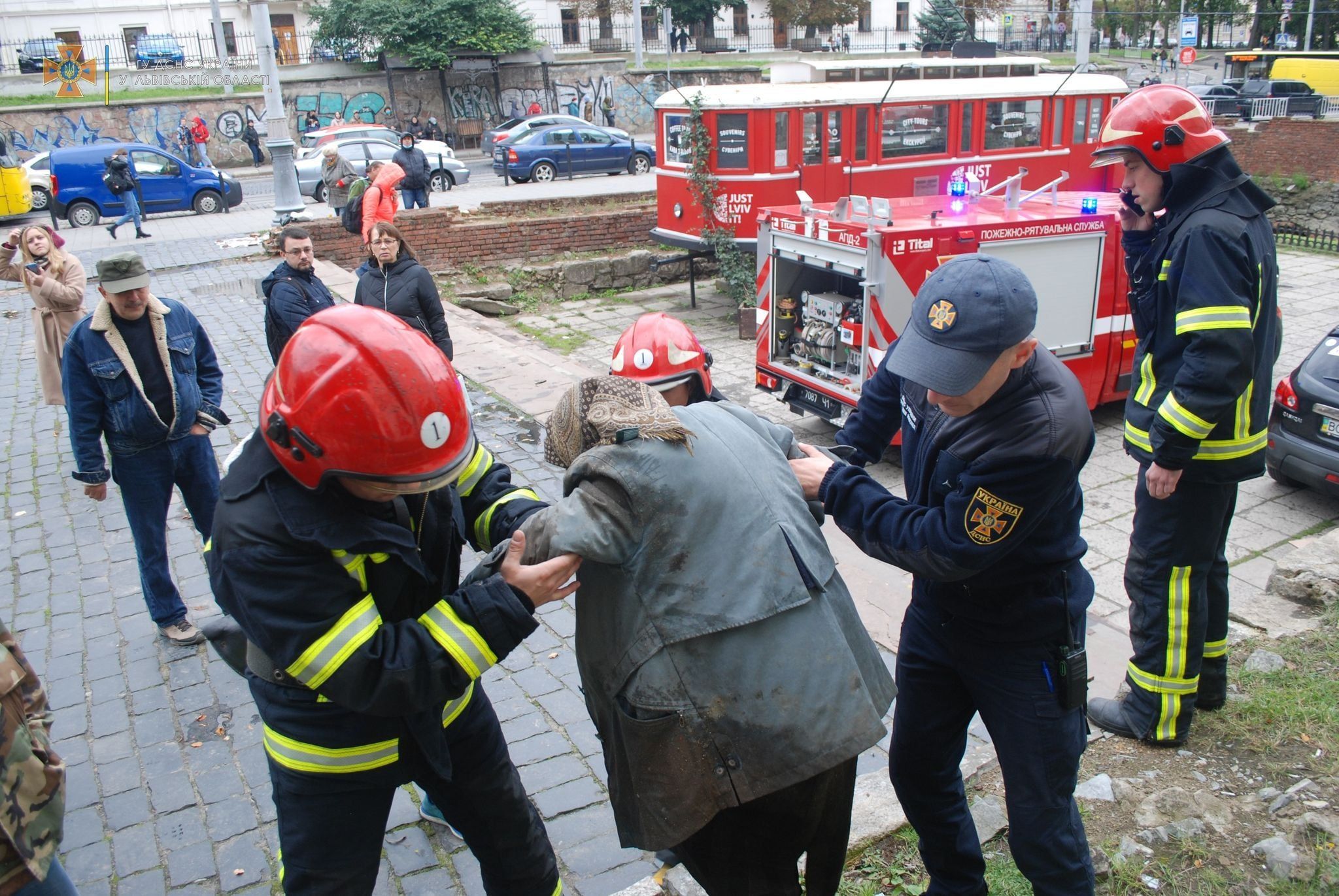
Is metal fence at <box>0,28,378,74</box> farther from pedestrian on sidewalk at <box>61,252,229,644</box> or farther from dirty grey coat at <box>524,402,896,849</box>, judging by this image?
dirty grey coat at <box>524,402,896,849</box>

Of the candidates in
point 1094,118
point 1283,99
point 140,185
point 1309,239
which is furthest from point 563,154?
point 1283,99

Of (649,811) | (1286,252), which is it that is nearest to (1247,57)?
(1286,252)

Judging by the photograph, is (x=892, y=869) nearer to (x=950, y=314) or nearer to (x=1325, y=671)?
(x=950, y=314)

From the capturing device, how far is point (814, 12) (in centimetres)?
4753

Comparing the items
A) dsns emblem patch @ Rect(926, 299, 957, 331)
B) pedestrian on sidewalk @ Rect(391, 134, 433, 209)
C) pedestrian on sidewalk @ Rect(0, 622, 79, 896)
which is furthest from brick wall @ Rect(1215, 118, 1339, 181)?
pedestrian on sidewalk @ Rect(0, 622, 79, 896)

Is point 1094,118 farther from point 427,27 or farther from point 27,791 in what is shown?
point 427,27

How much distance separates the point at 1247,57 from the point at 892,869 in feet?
140

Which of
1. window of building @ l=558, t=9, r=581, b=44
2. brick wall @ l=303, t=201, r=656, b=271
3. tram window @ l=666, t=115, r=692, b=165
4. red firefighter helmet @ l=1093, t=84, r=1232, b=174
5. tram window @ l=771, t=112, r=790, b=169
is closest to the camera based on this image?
red firefighter helmet @ l=1093, t=84, r=1232, b=174

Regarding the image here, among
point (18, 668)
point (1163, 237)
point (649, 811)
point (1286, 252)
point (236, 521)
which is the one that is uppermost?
point (1163, 237)

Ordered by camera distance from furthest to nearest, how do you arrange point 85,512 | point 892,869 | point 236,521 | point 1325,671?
point 85,512
point 1325,671
point 892,869
point 236,521

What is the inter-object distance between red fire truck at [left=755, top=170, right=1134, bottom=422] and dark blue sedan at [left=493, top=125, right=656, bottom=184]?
57.8 feet

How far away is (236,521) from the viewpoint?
6.37ft

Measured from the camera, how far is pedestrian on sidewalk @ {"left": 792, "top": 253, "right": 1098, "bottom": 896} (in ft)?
7.18

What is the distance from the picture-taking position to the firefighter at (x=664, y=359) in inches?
100
